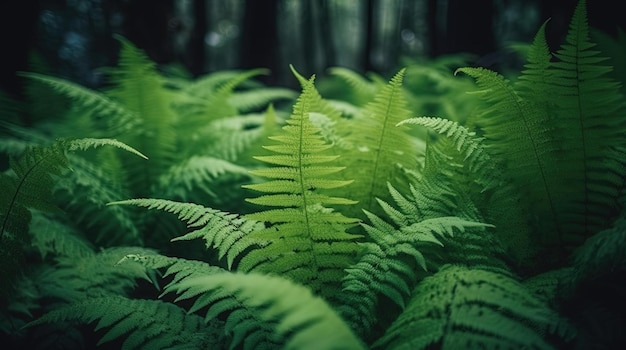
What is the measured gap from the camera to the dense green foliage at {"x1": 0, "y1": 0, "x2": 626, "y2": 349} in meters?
1.06

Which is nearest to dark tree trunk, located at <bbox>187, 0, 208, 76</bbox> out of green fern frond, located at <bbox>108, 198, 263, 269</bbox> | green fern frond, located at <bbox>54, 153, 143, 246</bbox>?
green fern frond, located at <bbox>54, 153, 143, 246</bbox>

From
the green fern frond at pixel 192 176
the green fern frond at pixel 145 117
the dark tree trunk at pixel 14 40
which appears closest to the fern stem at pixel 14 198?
the green fern frond at pixel 192 176

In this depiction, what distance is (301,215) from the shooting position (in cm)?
132

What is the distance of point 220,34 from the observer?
14.2 metres

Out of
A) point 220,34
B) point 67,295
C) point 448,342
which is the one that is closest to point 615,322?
point 448,342

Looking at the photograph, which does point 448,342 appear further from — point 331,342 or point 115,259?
point 115,259

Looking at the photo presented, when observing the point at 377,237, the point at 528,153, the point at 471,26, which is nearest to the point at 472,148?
the point at 528,153

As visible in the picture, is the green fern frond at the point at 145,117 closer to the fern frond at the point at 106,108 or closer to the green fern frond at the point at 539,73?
Answer: the fern frond at the point at 106,108

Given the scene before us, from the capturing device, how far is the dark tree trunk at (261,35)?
5.80 meters

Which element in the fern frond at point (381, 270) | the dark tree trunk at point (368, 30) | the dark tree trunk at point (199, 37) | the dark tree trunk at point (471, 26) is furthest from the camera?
the dark tree trunk at point (368, 30)

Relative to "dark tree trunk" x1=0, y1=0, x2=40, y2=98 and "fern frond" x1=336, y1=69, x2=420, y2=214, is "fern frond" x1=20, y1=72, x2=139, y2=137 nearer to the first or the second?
"fern frond" x1=336, y1=69, x2=420, y2=214

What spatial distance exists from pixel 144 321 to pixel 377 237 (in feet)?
2.93

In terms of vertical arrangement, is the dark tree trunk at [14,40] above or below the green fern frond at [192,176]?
above

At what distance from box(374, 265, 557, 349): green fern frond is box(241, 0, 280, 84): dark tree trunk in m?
5.21
